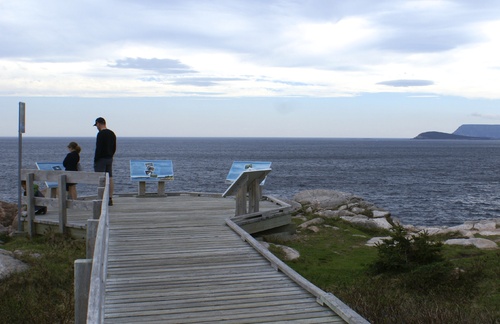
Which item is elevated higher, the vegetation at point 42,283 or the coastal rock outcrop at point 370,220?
the vegetation at point 42,283

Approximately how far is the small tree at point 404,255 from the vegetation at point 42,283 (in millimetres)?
5536

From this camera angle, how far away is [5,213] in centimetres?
1625

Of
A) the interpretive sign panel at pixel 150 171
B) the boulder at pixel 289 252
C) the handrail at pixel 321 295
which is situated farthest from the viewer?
the interpretive sign panel at pixel 150 171

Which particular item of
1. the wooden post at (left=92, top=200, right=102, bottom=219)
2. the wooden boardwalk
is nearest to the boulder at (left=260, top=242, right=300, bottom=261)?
the wooden boardwalk

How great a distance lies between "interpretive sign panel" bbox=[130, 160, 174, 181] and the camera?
1558 cm

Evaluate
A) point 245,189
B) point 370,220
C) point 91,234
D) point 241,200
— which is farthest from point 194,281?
point 370,220

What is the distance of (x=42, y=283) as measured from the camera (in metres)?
9.23

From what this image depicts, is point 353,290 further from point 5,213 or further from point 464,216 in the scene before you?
point 464,216

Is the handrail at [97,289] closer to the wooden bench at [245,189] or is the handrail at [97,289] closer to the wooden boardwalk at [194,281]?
the wooden boardwalk at [194,281]

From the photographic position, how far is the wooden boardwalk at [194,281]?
5.53 metres

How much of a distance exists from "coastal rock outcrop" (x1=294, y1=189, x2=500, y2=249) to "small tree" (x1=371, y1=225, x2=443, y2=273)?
265 centimetres

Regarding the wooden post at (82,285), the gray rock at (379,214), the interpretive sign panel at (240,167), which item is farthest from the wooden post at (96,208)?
the gray rock at (379,214)

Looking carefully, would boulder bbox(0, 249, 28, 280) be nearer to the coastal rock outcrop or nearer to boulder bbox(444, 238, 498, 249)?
the coastal rock outcrop

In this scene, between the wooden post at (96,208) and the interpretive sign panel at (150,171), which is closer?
the wooden post at (96,208)
